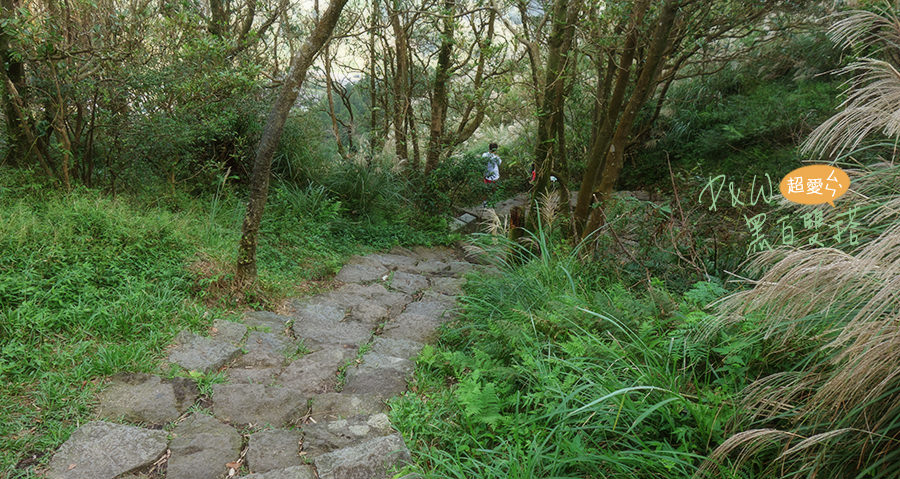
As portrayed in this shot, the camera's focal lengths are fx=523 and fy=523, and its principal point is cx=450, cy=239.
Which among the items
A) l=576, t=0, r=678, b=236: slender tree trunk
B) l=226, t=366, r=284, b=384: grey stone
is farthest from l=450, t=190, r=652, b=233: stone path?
l=226, t=366, r=284, b=384: grey stone

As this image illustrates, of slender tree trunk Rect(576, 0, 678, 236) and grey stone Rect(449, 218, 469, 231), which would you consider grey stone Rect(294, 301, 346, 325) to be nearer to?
slender tree trunk Rect(576, 0, 678, 236)

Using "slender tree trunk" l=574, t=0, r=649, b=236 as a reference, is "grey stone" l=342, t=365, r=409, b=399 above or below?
below

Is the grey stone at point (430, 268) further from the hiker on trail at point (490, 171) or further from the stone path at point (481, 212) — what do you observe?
the hiker on trail at point (490, 171)

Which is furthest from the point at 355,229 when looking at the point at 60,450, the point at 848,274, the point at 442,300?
the point at 848,274

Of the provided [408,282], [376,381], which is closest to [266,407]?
[376,381]

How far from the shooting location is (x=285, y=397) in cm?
260

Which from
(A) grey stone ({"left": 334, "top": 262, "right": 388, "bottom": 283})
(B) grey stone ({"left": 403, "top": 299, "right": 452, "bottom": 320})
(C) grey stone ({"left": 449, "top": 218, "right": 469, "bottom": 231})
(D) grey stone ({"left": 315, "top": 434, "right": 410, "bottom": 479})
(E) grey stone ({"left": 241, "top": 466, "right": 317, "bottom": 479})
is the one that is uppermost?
(C) grey stone ({"left": 449, "top": 218, "right": 469, "bottom": 231})

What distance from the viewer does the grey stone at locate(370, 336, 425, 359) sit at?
3.21m

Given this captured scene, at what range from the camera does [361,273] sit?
498 centimetres

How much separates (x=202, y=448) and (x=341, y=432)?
0.57 meters

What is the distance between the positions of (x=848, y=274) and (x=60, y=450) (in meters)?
2.71

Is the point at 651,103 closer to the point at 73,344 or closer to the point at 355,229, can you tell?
the point at 355,229

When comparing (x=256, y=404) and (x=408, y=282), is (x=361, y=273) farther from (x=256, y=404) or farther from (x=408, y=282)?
(x=256, y=404)

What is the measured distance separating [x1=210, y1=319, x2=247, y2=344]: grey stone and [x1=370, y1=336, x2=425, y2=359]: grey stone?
81 cm
